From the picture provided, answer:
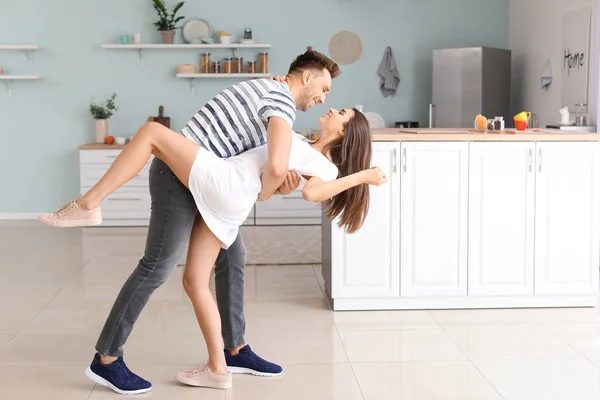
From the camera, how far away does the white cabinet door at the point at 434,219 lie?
4137 mm

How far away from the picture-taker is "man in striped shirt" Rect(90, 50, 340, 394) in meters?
2.67

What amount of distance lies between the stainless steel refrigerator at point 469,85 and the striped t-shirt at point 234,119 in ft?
14.8

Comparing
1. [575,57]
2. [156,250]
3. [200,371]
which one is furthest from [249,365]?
[575,57]

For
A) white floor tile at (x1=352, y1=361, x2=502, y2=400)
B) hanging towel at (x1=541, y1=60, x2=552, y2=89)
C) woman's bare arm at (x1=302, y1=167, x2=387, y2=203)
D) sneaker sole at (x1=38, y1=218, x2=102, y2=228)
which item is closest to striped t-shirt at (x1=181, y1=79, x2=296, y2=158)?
woman's bare arm at (x1=302, y1=167, x2=387, y2=203)

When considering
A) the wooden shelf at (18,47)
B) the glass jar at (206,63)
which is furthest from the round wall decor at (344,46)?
the wooden shelf at (18,47)

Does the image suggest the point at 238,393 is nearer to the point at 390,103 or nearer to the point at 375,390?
the point at 375,390

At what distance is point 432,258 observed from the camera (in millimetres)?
4191

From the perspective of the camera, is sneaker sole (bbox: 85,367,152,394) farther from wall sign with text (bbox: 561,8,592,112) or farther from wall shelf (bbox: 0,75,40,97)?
wall shelf (bbox: 0,75,40,97)

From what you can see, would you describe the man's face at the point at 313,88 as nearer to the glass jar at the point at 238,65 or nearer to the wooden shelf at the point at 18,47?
the glass jar at the point at 238,65

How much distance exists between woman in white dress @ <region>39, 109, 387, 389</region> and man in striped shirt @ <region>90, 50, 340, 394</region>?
0.07m

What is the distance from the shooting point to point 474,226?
420cm

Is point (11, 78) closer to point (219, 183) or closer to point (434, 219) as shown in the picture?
point (434, 219)

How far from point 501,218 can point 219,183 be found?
1.97m

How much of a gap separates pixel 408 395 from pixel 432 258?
1.33 meters
